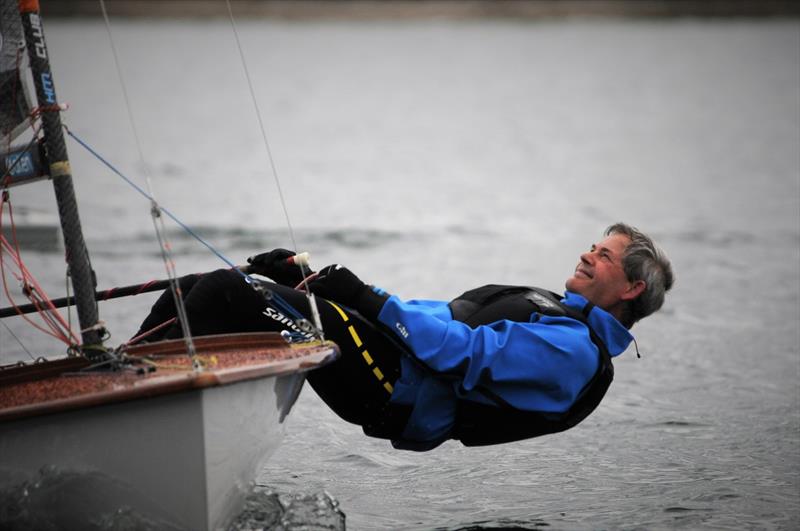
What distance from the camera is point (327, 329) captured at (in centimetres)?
432

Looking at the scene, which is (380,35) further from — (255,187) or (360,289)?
(360,289)

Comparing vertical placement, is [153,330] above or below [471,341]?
above

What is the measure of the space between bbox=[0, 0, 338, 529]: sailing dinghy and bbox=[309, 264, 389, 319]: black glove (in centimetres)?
21

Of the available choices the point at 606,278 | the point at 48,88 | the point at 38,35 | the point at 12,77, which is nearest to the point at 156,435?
the point at 48,88

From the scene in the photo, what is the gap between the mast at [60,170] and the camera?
4039mm

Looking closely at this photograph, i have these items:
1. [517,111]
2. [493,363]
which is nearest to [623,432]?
[493,363]

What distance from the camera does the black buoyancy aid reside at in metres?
4.36

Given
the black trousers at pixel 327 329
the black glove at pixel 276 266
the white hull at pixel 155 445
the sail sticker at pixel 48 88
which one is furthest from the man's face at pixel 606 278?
the sail sticker at pixel 48 88

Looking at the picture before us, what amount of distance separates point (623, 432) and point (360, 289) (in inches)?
93.9

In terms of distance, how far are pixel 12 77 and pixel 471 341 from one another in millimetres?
2062

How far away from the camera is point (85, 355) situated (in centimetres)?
396

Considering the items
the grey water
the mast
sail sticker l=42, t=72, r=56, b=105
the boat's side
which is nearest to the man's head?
the grey water

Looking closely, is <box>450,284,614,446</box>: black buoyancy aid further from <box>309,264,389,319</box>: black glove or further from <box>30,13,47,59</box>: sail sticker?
<box>30,13,47,59</box>: sail sticker

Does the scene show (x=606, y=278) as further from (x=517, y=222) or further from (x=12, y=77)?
(x=517, y=222)
